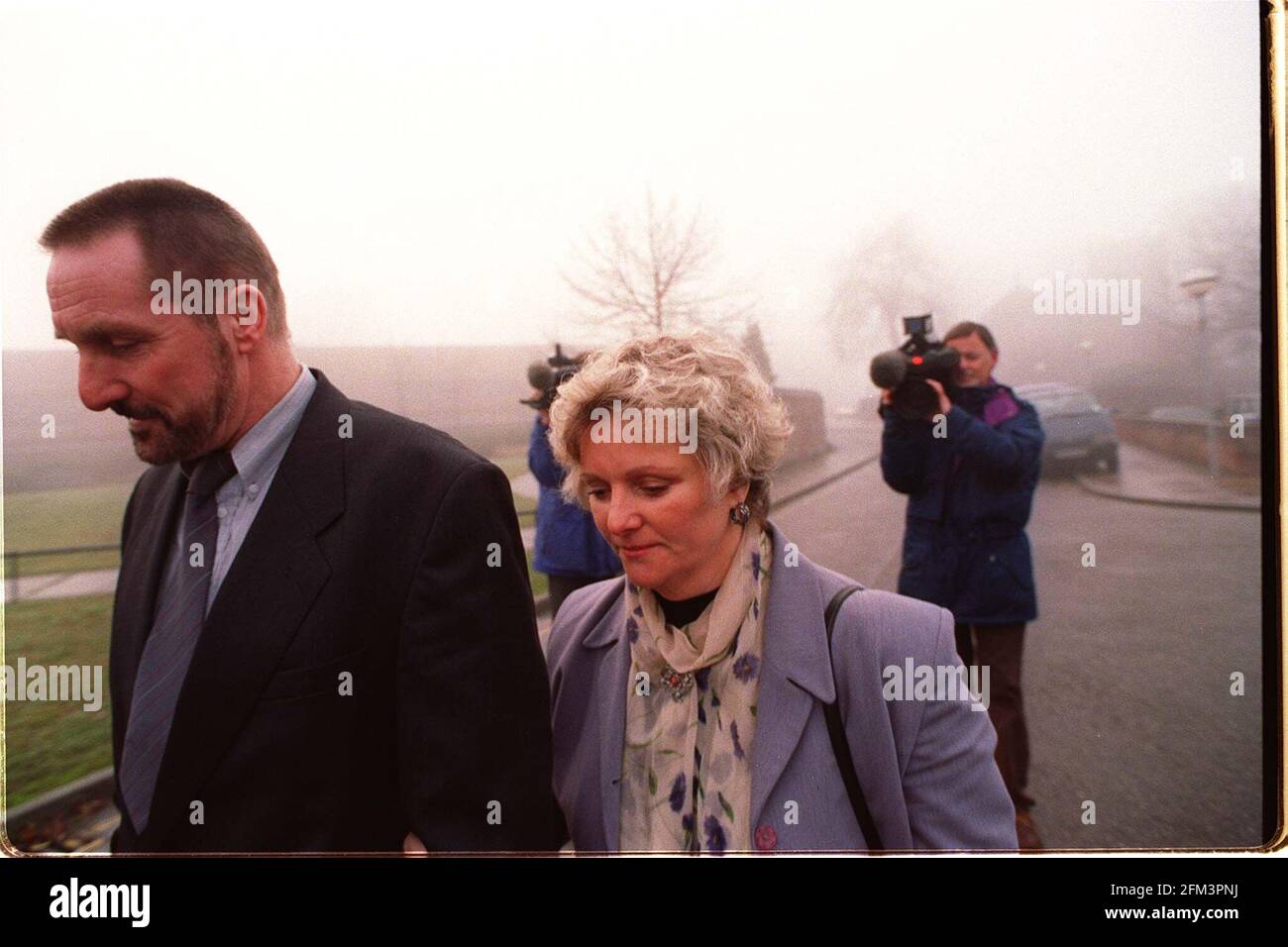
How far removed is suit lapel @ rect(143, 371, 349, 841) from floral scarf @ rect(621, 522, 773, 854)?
621 mm

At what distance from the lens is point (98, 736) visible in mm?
1970

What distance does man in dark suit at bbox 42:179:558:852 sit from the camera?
5.19 ft

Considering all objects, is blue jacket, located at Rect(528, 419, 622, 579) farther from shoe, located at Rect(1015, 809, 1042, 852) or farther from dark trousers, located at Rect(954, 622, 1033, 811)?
shoe, located at Rect(1015, 809, 1042, 852)

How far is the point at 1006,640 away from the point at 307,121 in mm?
2050

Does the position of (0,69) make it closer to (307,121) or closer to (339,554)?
(307,121)

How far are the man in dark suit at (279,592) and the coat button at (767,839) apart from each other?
43 cm

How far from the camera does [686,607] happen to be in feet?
5.42

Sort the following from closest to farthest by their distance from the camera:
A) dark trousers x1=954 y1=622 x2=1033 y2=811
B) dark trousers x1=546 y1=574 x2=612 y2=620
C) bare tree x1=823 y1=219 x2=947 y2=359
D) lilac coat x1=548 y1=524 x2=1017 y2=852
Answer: lilac coat x1=548 y1=524 x2=1017 y2=852, bare tree x1=823 y1=219 x2=947 y2=359, dark trousers x1=954 y1=622 x2=1033 y2=811, dark trousers x1=546 y1=574 x2=612 y2=620

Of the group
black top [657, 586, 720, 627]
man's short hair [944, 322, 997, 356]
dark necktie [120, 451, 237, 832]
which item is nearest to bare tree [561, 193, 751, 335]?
man's short hair [944, 322, 997, 356]

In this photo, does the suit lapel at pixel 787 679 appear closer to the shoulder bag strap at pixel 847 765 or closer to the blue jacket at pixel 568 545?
the shoulder bag strap at pixel 847 765

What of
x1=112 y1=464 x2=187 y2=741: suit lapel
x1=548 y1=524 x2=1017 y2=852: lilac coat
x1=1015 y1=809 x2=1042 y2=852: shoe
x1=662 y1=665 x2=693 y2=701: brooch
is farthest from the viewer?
x1=1015 y1=809 x2=1042 y2=852: shoe

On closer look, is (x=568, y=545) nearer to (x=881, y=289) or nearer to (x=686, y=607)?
(x=686, y=607)
